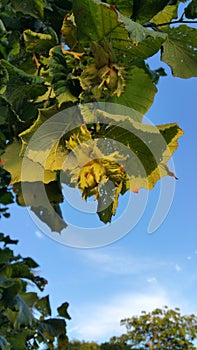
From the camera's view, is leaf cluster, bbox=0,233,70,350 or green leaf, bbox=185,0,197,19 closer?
green leaf, bbox=185,0,197,19

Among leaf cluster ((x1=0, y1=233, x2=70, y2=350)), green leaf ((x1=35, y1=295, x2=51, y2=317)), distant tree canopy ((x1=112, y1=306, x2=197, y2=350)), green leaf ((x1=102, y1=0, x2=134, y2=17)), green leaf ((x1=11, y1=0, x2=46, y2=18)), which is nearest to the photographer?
green leaf ((x1=102, y1=0, x2=134, y2=17))

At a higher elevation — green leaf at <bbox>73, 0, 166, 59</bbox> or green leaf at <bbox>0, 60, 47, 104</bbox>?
green leaf at <bbox>0, 60, 47, 104</bbox>

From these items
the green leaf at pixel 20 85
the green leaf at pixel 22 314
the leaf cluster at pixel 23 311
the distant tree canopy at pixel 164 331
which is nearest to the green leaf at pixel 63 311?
the leaf cluster at pixel 23 311

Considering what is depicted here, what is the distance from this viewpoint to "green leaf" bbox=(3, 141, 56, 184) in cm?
70

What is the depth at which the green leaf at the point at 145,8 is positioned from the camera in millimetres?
753

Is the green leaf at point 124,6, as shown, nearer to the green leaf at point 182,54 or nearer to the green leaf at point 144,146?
the green leaf at point 182,54

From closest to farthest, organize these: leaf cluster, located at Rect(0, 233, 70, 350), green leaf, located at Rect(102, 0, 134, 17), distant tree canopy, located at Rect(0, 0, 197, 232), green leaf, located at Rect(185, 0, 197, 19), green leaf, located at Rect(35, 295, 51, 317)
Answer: distant tree canopy, located at Rect(0, 0, 197, 232) < green leaf, located at Rect(102, 0, 134, 17) < green leaf, located at Rect(185, 0, 197, 19) < leaf cluster, located at Rect(0, 233, 70, 350) < green leaf, located at Rect(35, 295, 51, 317)

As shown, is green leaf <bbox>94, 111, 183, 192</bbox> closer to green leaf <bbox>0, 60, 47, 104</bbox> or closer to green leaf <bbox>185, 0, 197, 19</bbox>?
green leaf <bbox>0, 60, 47, 104</bbox>

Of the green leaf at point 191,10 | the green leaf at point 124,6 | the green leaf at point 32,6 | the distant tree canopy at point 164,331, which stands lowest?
the green leaf at point 124,6

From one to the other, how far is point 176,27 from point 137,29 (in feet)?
0.62

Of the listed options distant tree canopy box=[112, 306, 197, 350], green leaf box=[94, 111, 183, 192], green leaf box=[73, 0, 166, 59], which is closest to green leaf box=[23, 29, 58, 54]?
green leaf box=[73, 0, 166, 59]

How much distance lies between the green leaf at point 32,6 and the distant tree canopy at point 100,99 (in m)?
0.20

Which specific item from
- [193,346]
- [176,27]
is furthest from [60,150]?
[193,346]

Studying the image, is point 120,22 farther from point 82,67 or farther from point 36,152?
point 36,152
